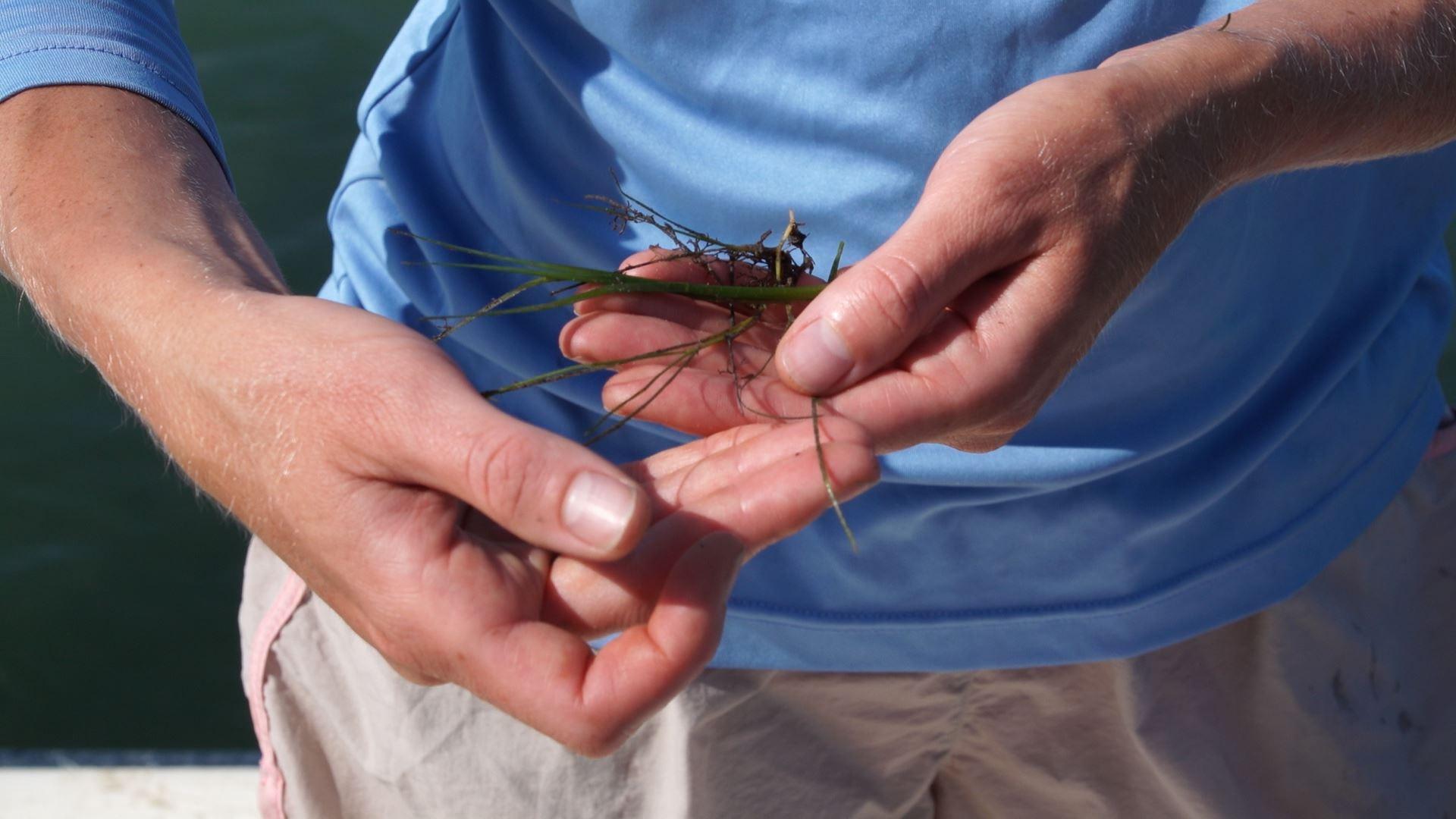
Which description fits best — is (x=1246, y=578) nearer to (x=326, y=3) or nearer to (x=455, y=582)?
(x=455, y=582)

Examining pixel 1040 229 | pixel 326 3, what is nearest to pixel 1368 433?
pixel 1040 229

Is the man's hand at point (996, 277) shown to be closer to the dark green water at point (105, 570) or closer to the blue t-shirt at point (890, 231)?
the blue t-shirt at point (890, 231)

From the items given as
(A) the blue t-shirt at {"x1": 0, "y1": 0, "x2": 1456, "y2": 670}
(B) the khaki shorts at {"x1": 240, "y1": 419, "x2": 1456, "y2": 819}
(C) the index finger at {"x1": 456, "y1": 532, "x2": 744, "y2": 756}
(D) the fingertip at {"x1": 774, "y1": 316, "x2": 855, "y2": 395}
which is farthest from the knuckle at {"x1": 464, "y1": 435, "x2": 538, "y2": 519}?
(B) the khaki shorts at {"x1": 240, "y1": 419, "x2": 1456, "y2": 819}

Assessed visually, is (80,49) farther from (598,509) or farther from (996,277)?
(996,277)

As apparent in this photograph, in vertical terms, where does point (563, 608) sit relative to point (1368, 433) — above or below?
below

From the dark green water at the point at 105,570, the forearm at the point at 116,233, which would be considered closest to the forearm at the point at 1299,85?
the forearm at the point at 116,233

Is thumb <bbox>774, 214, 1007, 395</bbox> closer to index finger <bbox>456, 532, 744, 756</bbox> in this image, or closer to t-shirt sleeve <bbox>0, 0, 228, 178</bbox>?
index finger <bbox>456, 532, 744, 756</bbox>
